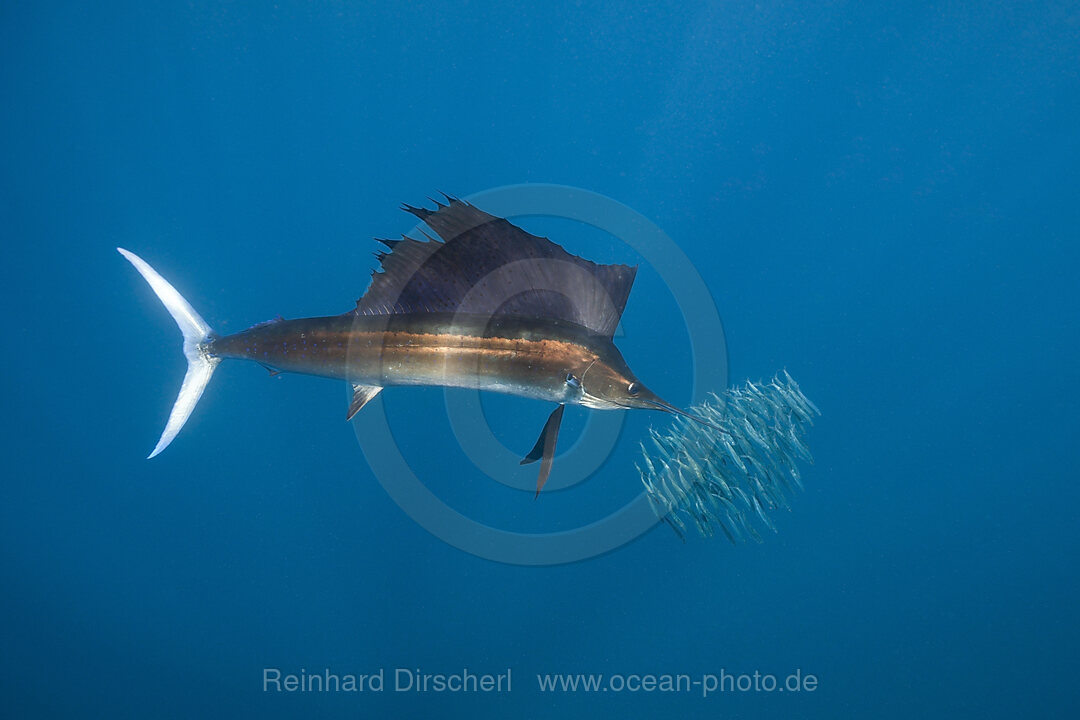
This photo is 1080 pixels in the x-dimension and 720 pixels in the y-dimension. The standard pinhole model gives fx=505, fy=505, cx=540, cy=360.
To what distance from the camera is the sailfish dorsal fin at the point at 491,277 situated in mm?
1825

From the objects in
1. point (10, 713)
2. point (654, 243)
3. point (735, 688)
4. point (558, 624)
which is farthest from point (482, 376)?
point (10, 713)

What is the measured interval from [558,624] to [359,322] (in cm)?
275

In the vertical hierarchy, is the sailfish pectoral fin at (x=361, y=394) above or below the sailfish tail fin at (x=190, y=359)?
below

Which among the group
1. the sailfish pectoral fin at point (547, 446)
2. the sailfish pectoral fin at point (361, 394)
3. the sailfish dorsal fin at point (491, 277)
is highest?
the sailfish dorsal fin at point (491, 277)

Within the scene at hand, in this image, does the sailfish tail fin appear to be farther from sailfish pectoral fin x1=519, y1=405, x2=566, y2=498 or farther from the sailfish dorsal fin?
sailfish pectoral fin x1=519, y1=405, x2=566, y2=498

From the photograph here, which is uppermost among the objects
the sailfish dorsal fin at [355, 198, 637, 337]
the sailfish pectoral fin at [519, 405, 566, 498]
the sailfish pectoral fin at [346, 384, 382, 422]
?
the sailfish dorsal fin at [355, 198, 637, 337]

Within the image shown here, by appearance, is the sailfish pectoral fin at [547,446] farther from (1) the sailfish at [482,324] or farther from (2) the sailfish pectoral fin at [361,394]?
(2) the sailfish pectoral fin at [361,394]

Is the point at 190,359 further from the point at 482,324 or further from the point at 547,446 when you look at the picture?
the point at 547,446

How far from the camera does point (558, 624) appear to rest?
3.60 m

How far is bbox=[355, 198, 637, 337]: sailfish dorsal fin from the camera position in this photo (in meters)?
1.83

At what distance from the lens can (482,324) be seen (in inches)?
74.6

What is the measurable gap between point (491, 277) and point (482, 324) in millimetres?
179

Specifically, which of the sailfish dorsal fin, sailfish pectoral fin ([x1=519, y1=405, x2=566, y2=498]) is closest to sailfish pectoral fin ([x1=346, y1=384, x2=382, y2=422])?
the sailfish dorsal fin

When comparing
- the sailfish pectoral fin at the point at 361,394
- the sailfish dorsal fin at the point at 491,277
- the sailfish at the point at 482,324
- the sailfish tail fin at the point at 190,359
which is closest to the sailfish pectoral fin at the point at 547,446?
the sailfish at the point at 482,324
